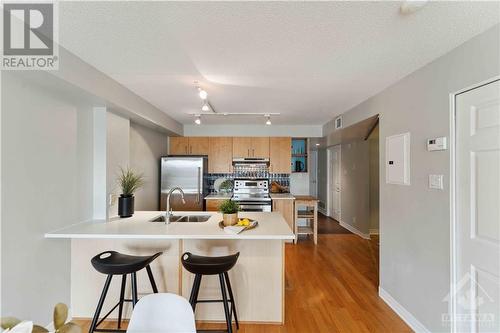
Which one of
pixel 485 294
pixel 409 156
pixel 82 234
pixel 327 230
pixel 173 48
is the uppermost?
pixel 173 48

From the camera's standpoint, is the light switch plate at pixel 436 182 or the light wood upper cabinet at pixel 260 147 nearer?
the light switch plate at pixel 436 182

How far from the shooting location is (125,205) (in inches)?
108

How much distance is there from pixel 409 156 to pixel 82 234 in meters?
3.05

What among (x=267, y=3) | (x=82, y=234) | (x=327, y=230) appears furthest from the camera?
(x=327, y=230)

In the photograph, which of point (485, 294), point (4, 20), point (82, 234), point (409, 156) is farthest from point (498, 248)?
point (4, 20)

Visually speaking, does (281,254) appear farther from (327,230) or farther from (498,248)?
(327,230)

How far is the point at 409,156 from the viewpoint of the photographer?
7.49 feet

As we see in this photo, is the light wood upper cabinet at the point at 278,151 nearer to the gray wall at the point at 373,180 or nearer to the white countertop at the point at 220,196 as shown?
the white countertop at the point at 220,196

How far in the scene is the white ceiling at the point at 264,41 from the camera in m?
1.38

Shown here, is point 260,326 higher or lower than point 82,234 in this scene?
lower

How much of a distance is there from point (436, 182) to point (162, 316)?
7.18ft
